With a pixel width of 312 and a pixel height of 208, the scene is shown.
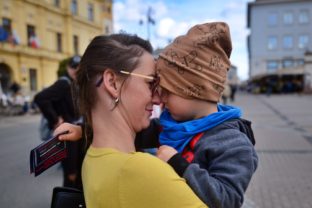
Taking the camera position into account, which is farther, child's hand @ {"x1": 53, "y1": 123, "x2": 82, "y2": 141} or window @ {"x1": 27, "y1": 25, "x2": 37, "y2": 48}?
window @ {"x1": 27, "y1": 25, "x2": 37, "y2": 48}

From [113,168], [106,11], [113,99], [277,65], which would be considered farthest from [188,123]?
[277,65]

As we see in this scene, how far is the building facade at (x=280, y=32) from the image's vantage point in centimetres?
4781

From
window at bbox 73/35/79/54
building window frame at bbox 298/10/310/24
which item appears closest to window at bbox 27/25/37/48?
window at bbox 73/35/79/54

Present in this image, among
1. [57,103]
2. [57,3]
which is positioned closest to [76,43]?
[57,3]

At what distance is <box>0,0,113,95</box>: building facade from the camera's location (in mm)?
→ 24969

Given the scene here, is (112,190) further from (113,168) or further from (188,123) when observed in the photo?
(188,123)

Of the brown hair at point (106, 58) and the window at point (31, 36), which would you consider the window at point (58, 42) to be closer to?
the window at point (31, 36)

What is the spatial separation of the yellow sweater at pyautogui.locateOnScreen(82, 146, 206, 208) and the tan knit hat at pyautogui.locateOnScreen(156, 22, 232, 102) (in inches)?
16.5

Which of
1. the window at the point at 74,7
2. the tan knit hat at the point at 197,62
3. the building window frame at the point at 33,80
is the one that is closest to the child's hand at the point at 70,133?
the tan knit hat at the point at 197,62

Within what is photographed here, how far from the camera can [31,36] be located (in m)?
27.3

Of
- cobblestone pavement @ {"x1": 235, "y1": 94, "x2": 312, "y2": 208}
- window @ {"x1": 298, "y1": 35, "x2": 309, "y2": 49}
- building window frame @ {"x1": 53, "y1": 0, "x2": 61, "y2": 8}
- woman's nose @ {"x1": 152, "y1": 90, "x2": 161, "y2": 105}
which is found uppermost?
building window frame @ {"x1": 53, "y1": 0, "x2": 61, "y2": 8}

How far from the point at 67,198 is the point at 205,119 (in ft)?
2.08

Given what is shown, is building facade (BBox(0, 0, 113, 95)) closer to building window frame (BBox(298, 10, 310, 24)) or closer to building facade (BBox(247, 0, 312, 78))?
building facade (BBox(247, 0, 312, 78))

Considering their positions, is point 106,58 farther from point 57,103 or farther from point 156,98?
point 57,103
